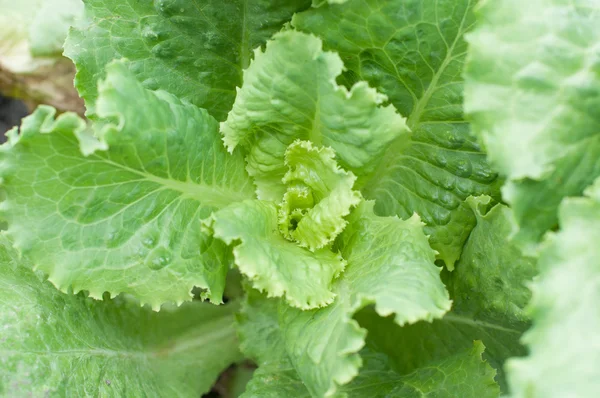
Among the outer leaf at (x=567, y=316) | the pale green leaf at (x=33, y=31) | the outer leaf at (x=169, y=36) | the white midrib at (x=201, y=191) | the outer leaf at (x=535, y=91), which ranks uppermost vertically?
the outer leaf at (x=535, y=91)

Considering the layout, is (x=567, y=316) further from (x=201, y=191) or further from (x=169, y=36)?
(x=169, y=36)

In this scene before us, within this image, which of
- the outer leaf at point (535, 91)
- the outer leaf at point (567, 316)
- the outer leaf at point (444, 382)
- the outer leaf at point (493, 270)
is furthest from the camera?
the outer leaf at point (444, 382)

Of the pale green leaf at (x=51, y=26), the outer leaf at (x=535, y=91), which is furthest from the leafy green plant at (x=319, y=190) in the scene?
the pale green leaf at (x=51, y=26)

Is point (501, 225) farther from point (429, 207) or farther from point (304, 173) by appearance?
point (304, 173)

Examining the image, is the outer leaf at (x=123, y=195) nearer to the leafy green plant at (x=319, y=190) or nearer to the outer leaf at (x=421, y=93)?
the leafy green plant at (x=319, y=190)

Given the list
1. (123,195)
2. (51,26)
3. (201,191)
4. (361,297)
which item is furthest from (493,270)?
(51,26)

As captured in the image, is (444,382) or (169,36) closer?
(444,382)
